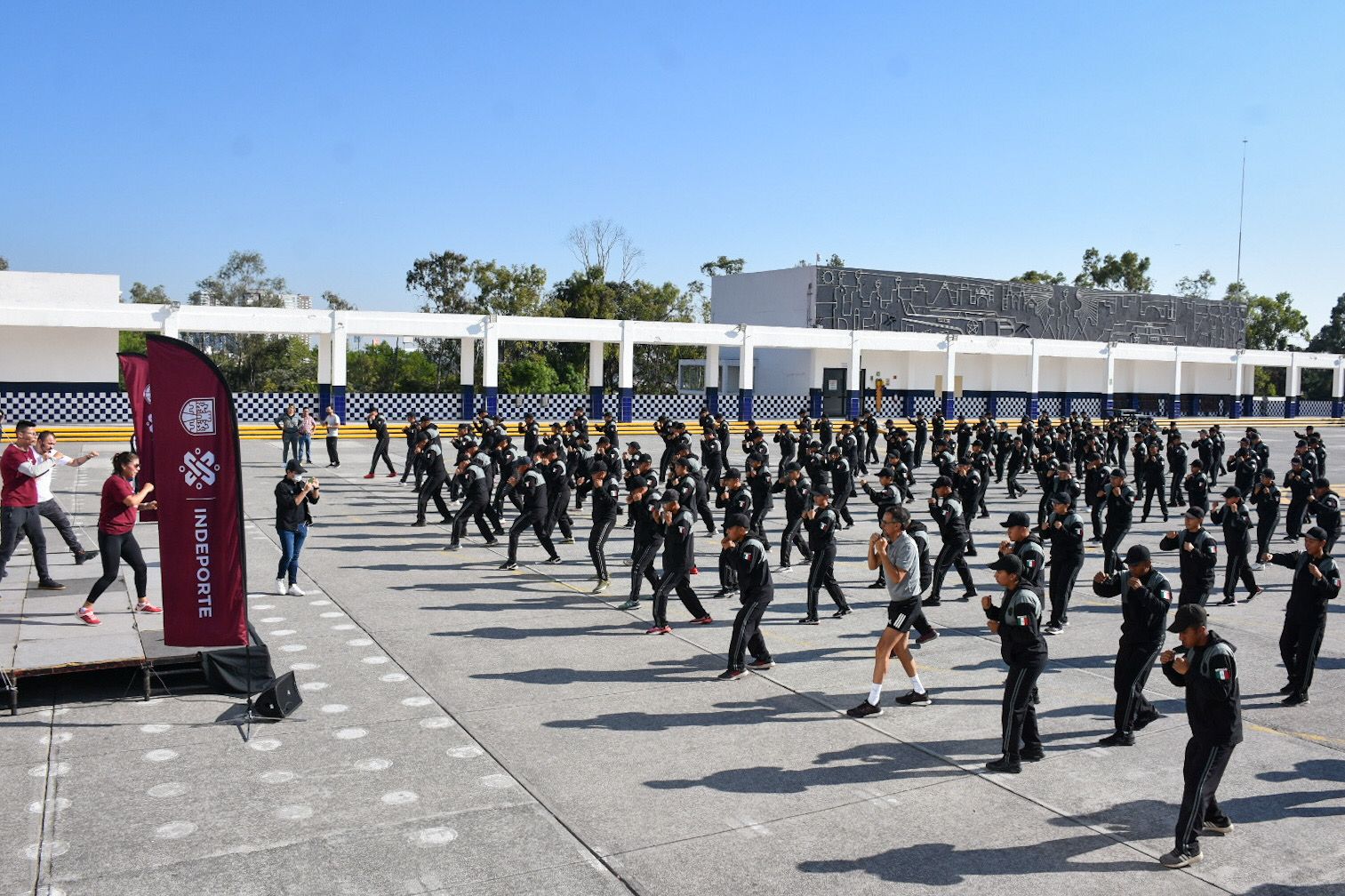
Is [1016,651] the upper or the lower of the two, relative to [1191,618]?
lower

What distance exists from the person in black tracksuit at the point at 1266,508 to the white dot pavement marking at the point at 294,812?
45.7 feet

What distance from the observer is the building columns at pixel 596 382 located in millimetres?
41219

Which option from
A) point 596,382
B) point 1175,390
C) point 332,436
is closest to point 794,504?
point 332,436

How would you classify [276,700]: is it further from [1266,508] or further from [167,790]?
[1266,508]

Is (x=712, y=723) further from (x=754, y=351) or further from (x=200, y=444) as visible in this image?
(x=754, y=351)

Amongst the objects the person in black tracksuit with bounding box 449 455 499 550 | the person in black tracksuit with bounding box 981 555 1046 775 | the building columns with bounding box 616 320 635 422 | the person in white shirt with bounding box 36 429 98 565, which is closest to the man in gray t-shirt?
the person in black tracksuit with bounding box 981 555 1046 775

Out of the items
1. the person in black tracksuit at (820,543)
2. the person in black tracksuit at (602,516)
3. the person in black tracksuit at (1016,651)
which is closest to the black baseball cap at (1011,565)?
the person in black tracksuit at (1016,651)

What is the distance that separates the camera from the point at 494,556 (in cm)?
1577

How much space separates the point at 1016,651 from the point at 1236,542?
761cm

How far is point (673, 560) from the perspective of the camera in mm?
11078

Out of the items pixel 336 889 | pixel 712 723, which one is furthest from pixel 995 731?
pixel 336 889

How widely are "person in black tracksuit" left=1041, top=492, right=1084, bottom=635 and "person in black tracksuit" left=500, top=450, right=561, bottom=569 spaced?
20.7 ft

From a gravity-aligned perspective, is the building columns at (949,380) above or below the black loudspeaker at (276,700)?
above

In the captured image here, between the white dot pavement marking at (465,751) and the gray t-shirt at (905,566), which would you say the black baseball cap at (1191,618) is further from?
the white dot pavement marking at (465,751)
